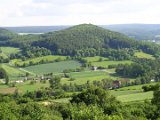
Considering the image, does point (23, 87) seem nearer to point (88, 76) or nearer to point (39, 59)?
point (88, 76)

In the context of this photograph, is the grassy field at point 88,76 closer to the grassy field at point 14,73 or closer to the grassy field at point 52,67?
the grassy field at point 52,67

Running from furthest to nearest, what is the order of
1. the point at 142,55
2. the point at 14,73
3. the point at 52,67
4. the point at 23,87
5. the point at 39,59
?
the point at 142,55 < the point at 39,59 < the point at 52,67 < the point at 14,73 < the point at 23,87

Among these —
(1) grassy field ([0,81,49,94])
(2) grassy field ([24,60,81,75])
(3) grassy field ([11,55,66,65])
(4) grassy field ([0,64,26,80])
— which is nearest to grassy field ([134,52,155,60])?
(2) grassy field ([24,60,81,75])

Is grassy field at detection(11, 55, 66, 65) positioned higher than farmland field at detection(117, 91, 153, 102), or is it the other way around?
A: farmland field at detection(117, 91, 153, 102)

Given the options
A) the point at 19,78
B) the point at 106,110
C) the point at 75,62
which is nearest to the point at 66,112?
the point at 106,110

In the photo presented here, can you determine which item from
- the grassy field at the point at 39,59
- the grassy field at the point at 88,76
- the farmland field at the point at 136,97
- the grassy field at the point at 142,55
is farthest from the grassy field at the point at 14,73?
the farmland field at the point at 136,97

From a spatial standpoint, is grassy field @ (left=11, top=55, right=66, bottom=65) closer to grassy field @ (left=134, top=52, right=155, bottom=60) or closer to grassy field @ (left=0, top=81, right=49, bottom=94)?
grassy field @ (left=134, top=52, right=155, bottom=60)

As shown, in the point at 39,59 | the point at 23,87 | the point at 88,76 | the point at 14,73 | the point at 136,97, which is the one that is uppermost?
the point at 136,97

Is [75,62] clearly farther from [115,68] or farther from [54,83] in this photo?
[54,83]

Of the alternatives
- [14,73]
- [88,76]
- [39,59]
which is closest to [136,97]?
[88,76]

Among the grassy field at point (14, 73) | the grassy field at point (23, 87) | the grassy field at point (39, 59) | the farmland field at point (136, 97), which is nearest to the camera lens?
the farmland field at point (136, 97)
